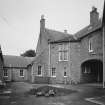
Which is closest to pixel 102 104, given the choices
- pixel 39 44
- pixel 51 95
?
pixel 51 95

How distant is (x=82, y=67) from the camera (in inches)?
1043

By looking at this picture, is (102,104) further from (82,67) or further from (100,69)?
(100,69)

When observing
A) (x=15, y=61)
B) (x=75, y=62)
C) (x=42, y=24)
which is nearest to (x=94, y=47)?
(x=75, y=62)

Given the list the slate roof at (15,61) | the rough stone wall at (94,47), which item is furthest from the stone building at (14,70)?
the rough stone wall at (94,47)

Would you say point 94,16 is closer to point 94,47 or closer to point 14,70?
point 94,47

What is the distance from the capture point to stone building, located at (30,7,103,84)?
81.4 ft

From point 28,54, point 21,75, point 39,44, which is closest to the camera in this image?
point 39,44

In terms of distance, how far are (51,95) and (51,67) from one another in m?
14.0

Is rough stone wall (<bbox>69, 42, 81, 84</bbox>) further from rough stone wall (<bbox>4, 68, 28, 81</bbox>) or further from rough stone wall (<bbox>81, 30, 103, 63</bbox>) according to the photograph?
rough stone wall (<bbox>4, 68, 28, 81</bbox>)

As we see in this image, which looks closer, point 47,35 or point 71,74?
point 71,74

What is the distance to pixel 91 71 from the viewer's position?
2784cm

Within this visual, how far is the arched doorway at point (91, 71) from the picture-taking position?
87.5 feet

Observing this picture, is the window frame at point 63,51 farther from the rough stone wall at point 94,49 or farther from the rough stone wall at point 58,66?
the rough stone wall at point 94,49

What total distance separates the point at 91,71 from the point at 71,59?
181 inches
